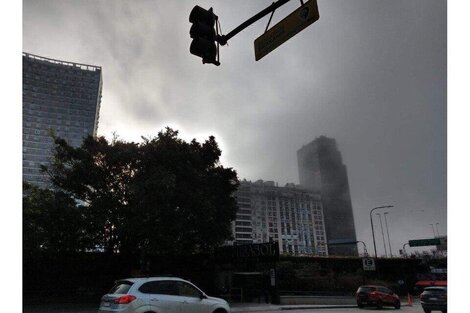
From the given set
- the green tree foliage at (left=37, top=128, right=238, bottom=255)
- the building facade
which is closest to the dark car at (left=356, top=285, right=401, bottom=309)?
the green tree foliage at (left=37, top=128, right=238, bottom=255)

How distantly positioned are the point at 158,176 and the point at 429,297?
48.0 feet

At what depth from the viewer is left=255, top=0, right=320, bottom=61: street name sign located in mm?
5301

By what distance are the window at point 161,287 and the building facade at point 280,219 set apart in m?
121

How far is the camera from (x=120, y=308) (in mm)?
8750

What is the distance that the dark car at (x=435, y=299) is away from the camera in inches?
607

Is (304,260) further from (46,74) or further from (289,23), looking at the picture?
(46,74)

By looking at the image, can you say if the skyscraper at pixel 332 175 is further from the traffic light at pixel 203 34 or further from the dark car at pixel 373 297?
the traffic light at pixel 203 34

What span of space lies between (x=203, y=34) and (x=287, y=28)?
4.02 feet

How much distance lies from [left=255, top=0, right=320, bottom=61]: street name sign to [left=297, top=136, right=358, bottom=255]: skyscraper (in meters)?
39.5

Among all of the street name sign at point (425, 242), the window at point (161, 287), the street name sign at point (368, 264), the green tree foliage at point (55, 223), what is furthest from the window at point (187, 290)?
the street name sign at point (425, 242)

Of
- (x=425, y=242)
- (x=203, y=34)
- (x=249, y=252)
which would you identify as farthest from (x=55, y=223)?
(x=425, y=242)

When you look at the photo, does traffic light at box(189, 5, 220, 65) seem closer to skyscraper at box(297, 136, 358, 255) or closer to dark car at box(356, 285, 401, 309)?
dark car at box(356, 285, 401, 309)

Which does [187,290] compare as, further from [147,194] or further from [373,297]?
[373,297]
